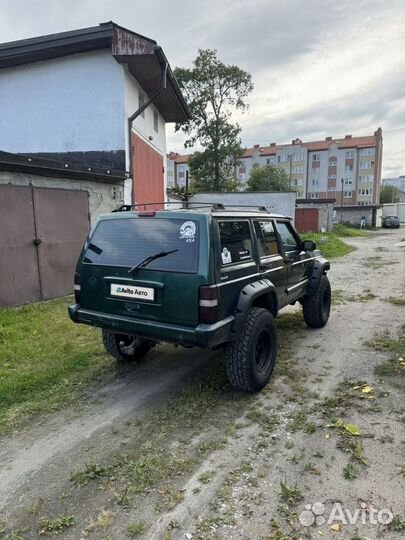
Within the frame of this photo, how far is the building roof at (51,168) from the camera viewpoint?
21.2ft

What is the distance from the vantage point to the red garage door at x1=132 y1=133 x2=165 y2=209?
11.4 meters

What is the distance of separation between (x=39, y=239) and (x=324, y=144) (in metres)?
72.7

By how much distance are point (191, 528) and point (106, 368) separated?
253cm

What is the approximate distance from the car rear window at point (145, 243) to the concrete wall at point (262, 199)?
701 inches

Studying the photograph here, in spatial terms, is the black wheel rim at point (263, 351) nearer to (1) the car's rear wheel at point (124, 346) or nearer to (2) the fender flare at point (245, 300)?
(2) the fender flare at point (245, 300)

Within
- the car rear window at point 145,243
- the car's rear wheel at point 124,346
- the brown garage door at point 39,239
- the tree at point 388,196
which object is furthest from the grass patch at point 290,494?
the tree at point 388,196

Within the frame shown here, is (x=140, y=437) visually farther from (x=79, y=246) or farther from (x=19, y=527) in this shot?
(x=79, y=246)

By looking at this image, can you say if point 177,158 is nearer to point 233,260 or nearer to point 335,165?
point 335,165

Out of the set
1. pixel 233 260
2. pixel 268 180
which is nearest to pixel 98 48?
pixel 233 260

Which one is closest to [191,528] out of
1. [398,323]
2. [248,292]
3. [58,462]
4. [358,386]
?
[58,462]

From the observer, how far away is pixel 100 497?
2.32 m

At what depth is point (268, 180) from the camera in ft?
151

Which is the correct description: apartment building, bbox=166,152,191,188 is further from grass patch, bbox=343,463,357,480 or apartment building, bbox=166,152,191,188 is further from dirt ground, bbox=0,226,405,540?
grass patch, bbox=343,463,357,480

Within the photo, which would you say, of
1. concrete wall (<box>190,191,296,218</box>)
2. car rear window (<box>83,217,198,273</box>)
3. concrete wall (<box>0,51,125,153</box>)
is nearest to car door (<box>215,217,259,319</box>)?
car rear window (<box>83,217,198,273</box>)
